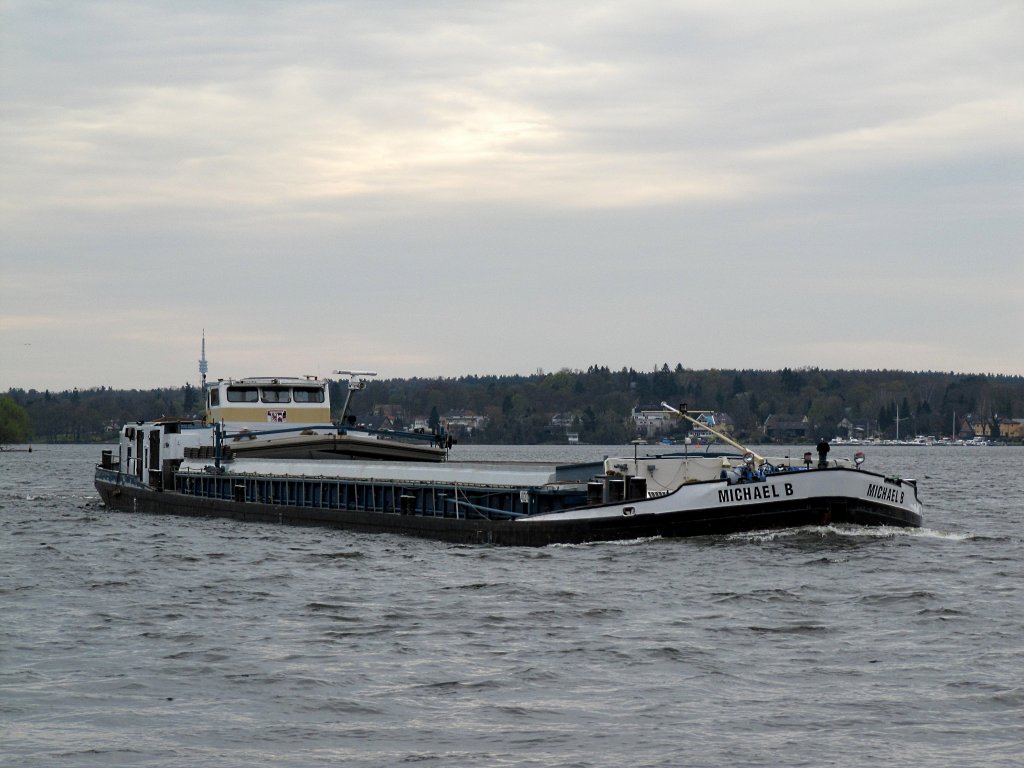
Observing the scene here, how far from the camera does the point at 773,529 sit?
33.2m

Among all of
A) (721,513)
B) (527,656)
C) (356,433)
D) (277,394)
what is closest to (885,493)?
(721,513)

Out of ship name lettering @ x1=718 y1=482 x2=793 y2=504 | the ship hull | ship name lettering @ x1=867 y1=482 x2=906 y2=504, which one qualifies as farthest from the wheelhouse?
ship name lettering @ x1=867 y1=482 x2=906 y2=504

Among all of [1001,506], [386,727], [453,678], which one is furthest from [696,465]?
[1001,506]

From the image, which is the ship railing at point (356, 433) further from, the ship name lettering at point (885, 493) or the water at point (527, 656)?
the ship name lettering at point (885, 493)

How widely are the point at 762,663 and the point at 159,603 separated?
41.0 feet

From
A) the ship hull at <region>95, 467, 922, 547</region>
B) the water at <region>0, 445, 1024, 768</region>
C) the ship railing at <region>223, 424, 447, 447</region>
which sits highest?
the ship railing at <region>223, 424, 447, 447</region>

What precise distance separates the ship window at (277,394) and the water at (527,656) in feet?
66.4

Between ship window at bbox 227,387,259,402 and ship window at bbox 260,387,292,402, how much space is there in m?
0.52

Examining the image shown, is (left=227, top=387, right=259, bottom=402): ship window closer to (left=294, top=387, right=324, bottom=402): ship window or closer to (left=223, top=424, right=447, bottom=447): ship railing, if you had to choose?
(left=294, top=387, right=324, bottom=402): ship window

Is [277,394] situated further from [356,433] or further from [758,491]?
[758,491]

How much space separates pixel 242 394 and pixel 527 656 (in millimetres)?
36548

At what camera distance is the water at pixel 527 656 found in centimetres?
1586

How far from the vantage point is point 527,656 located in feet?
68.1

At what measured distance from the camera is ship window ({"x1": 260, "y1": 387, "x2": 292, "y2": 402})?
183ft
